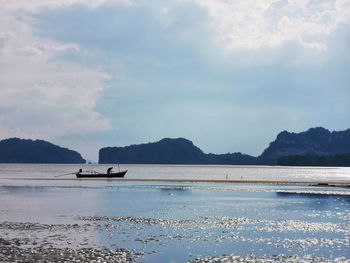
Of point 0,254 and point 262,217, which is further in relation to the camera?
point 262,217

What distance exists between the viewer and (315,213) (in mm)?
68375

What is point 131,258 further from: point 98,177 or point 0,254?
point 98,177

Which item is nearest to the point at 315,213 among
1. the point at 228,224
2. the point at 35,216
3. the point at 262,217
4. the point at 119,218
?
the point at 262,217

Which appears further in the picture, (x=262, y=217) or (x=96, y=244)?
(x=262, y=217)

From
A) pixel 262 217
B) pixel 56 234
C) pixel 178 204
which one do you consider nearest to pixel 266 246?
pixel 56 234

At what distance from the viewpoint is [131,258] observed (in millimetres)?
34031

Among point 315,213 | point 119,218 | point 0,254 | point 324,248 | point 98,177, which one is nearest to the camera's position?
point 0,254

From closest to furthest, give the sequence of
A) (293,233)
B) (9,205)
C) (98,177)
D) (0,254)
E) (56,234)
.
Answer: (0,254)
(56,234)
(293,233)
(9,205)
(98,177)

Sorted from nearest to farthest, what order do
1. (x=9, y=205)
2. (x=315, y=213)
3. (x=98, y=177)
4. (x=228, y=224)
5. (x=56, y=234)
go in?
(x=56, y=234) → (x=228, y=224) → (x=315, y=213) → (x=9, y=205) → (x=98, y=177)

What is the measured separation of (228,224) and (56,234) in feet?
62.3

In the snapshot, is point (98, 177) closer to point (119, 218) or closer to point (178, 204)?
point (178, 204)

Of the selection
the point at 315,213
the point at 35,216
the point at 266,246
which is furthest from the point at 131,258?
the point at 315,213

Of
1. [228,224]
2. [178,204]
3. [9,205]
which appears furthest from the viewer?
[178,204]

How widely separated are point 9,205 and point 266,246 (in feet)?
155
